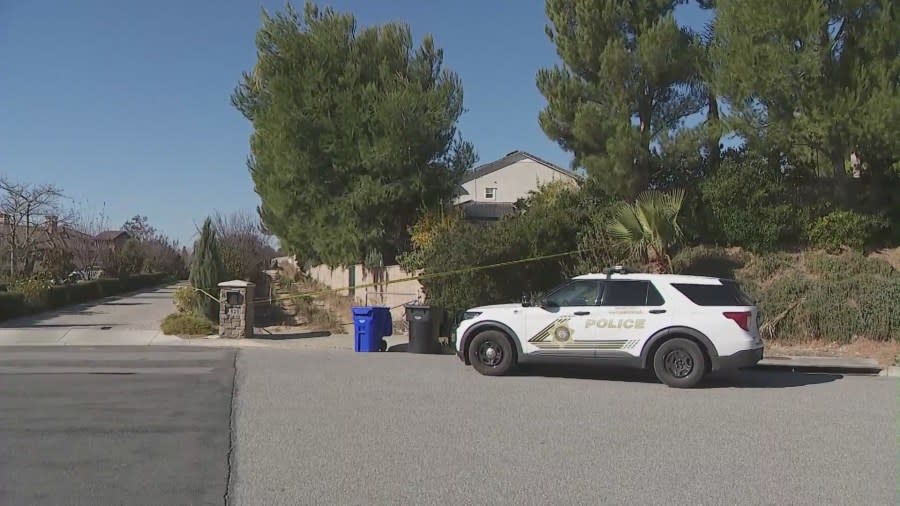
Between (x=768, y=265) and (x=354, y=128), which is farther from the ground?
(x=354, y=128)

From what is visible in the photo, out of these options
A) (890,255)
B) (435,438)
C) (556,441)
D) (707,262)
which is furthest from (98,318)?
(890,255)

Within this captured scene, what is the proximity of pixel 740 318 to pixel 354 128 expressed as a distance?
12823 millimetres

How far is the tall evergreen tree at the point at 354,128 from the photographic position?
20781mm

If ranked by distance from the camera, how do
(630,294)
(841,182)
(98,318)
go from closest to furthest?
(630,294) → (841,182) → (98,318)

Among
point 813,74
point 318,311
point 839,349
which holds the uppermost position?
point 813,74

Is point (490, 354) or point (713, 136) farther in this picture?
point (713, 136)

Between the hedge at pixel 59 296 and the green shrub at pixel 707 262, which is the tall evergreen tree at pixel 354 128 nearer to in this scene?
the green shrub at pixel 707 262

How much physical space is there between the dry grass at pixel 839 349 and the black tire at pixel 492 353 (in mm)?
6192

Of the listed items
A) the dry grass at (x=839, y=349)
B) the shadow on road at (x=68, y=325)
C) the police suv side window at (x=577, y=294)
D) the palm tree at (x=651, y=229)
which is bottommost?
the dry grass at (x=839, y=349)

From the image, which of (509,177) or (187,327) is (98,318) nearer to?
(187,327)

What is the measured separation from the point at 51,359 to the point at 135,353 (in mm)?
1540

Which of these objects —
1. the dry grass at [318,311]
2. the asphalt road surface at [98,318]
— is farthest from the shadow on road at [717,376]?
the asphalt road surface at [98,318]

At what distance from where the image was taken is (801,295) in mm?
16562

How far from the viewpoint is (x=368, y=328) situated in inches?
629
